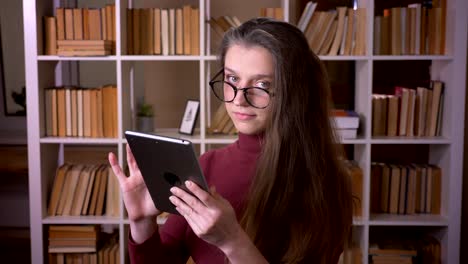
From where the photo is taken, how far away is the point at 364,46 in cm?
297

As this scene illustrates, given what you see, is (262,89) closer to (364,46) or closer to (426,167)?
(364,46)

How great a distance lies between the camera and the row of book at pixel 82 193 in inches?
123

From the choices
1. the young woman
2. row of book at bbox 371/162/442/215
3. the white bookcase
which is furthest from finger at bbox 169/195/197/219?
row of book at bbox 371/162/442/215

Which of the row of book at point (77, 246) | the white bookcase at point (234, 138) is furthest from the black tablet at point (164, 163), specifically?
the row of book at point (77, 246)

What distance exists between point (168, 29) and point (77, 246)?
1224 mm

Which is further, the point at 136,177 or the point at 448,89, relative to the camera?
the point at 448,89

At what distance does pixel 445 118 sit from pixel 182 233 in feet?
6.73

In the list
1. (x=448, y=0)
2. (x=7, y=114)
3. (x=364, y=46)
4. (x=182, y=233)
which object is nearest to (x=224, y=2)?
(x=364, y=46)

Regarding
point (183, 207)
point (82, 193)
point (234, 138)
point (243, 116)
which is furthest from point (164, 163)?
point (82, 193)

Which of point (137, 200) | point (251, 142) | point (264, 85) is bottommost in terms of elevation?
point (137, 200)

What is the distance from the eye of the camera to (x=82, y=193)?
312 cm

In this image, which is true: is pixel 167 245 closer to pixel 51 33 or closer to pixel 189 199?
pixel 189 199

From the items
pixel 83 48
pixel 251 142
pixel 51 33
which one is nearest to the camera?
pixel 251 142

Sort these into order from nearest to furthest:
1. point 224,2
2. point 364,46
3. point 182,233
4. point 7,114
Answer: point 182,233
point 364,46
point 224,2
point 7,114
